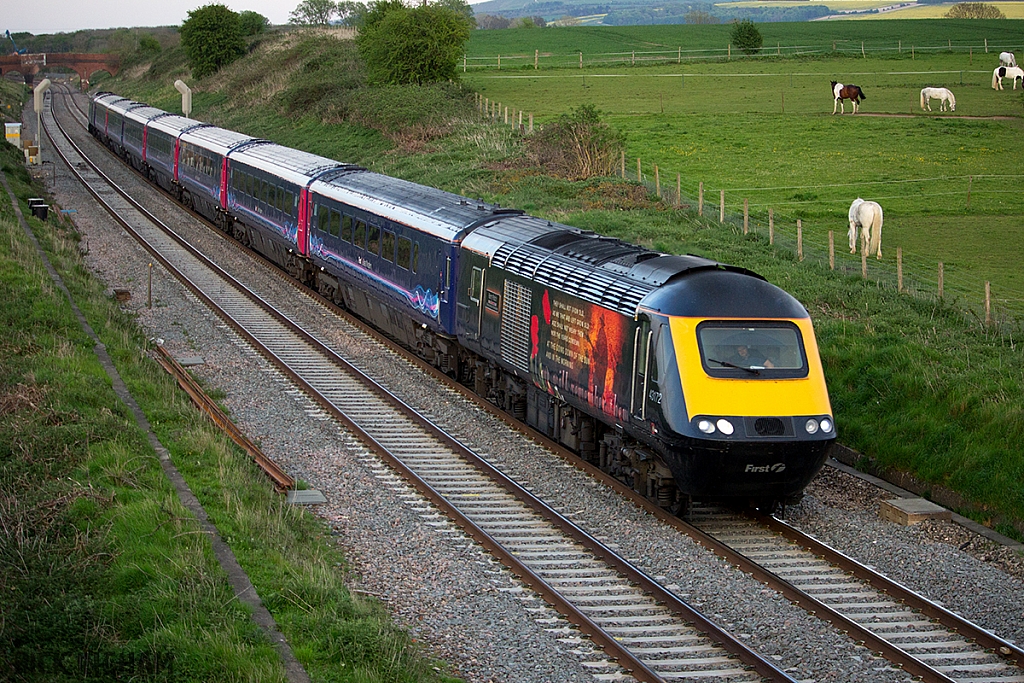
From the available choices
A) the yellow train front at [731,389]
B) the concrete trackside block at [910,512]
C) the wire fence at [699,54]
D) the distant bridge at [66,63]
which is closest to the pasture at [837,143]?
the wire fence at [699,54]

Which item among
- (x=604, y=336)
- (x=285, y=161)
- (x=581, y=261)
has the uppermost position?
(x=285, y=161)

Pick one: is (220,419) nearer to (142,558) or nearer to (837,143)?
(142,558)

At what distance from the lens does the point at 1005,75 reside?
54.8m

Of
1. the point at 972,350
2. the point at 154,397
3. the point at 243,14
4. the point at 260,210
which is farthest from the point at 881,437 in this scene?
the point at 243,14

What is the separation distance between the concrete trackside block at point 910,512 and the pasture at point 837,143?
8.20 m

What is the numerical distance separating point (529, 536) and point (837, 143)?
1286 inches

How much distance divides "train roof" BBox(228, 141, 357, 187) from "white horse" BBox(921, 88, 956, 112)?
28998mm

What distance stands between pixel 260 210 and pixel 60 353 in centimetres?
1455

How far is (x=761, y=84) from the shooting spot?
6012 centimetres

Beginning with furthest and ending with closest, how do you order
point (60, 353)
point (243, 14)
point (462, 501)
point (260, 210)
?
point (243, 14) < point (260, 210) < point (60, 353) < point (462, 501)

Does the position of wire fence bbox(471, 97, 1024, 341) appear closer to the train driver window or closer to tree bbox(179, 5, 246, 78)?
the train driver window

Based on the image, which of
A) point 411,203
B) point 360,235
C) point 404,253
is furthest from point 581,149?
point 404,253

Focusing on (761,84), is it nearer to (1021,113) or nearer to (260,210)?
(1021,113)

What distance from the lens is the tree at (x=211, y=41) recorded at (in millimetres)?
92188
